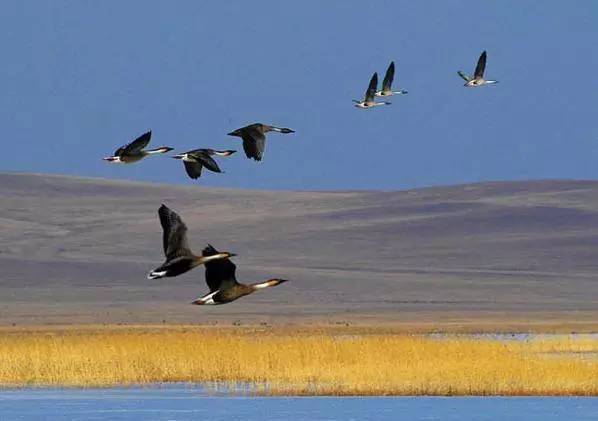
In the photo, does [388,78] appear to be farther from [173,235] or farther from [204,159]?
[173,235]

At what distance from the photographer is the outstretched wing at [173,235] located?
1362cm

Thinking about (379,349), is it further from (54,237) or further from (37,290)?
(54,237)

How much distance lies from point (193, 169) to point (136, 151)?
0.75 meters

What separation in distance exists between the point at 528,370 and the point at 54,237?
5726 centimetres

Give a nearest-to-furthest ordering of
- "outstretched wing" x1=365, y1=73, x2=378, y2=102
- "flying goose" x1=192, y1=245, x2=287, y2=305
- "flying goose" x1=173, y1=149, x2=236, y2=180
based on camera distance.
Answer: "flying goose" x1=192, y1=245, x2=287, y2=305 < "flying goose" x1=173, y1=149, x2=236, y2=180 < "outstretched wing" x1=365, y1=73, x2=378, y2=102

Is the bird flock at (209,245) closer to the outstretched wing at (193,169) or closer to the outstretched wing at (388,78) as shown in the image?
the outstretched wing at (193,169)

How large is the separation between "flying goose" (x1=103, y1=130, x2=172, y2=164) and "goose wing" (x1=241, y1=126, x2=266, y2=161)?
0.79 metres

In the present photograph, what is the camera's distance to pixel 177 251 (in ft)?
44.8

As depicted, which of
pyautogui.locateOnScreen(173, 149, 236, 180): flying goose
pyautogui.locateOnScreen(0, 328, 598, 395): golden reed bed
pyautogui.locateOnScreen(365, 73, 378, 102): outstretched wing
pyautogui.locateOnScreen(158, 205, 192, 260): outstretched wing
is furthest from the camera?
pyautogui.locateOnScreen(0, 328, 598, 395): golden reed bed

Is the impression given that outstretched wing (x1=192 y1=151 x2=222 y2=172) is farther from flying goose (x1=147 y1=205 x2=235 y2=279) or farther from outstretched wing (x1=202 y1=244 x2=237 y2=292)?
flying goose (x1=147 y1=205 x2=235 y2=279)

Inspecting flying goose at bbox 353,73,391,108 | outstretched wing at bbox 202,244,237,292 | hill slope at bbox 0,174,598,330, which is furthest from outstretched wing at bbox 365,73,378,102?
hill slope at bbox 0,174,598,330

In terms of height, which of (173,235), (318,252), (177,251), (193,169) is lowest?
(318,252)

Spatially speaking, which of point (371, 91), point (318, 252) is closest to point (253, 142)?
point (371, 91)

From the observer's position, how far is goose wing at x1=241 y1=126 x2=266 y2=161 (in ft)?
51.6
